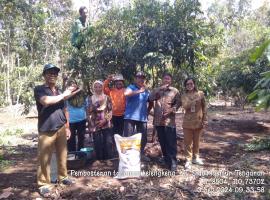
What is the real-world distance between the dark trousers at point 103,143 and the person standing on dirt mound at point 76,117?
1.82 ft

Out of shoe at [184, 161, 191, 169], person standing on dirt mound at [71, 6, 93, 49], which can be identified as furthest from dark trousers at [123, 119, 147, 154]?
person standing on dirt mound at [71, 6, 93, 49]

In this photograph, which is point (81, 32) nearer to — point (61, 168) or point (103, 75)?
point (103, 75)

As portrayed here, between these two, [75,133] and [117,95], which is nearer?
[117,95]

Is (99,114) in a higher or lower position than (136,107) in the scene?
lower

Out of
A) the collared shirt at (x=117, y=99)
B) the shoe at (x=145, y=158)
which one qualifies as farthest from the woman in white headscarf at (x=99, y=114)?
the shoe at (x=145, y=158)

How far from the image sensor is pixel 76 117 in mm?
6328

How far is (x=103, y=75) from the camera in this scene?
686cm

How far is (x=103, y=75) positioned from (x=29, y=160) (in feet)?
7.74

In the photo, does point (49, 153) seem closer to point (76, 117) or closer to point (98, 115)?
point (98, 115)

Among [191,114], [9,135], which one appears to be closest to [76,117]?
[191,114]

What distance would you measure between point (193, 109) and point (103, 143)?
5.63 feet

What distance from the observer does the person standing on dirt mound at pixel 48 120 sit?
14.8ft

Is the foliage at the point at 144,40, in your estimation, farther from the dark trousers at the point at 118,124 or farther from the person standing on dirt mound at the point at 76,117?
the dark trousers at the point at 118,124

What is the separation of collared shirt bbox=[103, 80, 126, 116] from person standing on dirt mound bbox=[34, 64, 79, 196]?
1.40 meters
